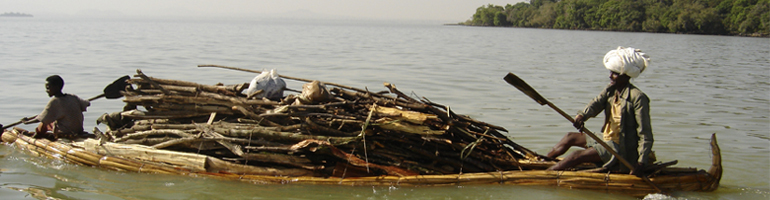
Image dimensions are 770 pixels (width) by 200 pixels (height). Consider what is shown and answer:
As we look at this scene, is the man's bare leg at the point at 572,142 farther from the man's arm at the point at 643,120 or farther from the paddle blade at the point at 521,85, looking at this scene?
the paddle blade at the point at 521,85

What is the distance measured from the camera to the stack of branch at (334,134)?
433 cm

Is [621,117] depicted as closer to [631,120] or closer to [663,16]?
[631,120]

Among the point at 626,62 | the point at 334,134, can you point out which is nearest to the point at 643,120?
the point at 626,62

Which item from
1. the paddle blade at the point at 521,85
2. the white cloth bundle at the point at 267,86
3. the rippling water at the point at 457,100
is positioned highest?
the paddle blade at the point at 521,85

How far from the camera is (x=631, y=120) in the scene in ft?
13.3

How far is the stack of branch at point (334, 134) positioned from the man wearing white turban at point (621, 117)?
512mm

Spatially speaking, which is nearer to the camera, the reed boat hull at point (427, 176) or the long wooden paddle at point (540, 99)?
the long wooden paddle at point (540, 99)

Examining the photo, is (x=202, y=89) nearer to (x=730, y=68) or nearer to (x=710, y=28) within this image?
(x=730, y=68)

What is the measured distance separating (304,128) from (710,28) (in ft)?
231

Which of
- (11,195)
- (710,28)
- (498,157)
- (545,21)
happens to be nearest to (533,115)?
(498,157)

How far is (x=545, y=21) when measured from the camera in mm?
98500

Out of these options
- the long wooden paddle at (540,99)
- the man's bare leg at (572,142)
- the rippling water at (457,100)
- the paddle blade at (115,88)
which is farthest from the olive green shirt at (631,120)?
the paddle blade at (115,88)

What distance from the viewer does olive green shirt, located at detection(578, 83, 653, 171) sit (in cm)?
392

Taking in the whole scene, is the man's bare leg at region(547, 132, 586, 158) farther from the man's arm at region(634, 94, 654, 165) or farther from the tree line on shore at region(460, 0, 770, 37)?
the tree line on shore at region(460, 0, 770, 37)
